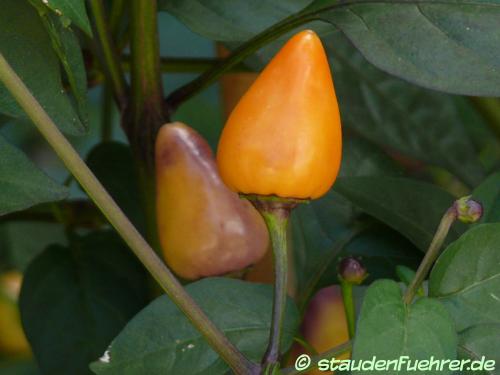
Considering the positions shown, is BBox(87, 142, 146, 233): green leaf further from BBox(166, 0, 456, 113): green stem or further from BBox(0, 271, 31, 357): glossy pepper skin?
BBox(0, 271, 31, 357): glossy pepper skin

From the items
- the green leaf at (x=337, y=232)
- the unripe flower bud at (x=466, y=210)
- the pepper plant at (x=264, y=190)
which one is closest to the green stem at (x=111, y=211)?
the pepper plant at (x=264, y=190)

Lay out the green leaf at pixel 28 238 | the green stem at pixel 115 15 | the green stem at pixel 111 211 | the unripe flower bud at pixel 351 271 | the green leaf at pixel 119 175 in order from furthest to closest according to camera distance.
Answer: the green leaf at pixel 28 238 < the green leaf at pixel 119 175 < the green stem at pixel 115 15 < the unripe flower bud at pixel 351 271 < the green stem at pixel 111 211

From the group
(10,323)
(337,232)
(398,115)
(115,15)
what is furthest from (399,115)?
(10,323)

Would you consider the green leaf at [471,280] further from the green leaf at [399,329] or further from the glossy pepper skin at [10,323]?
the glossy pepper skin at [10,323]

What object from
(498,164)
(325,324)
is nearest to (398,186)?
(325,324)

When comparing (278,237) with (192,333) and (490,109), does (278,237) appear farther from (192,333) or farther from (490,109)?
(490,109)

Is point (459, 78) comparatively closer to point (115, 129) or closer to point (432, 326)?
point (432, 326)

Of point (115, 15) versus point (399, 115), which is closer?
point (115, 15)
